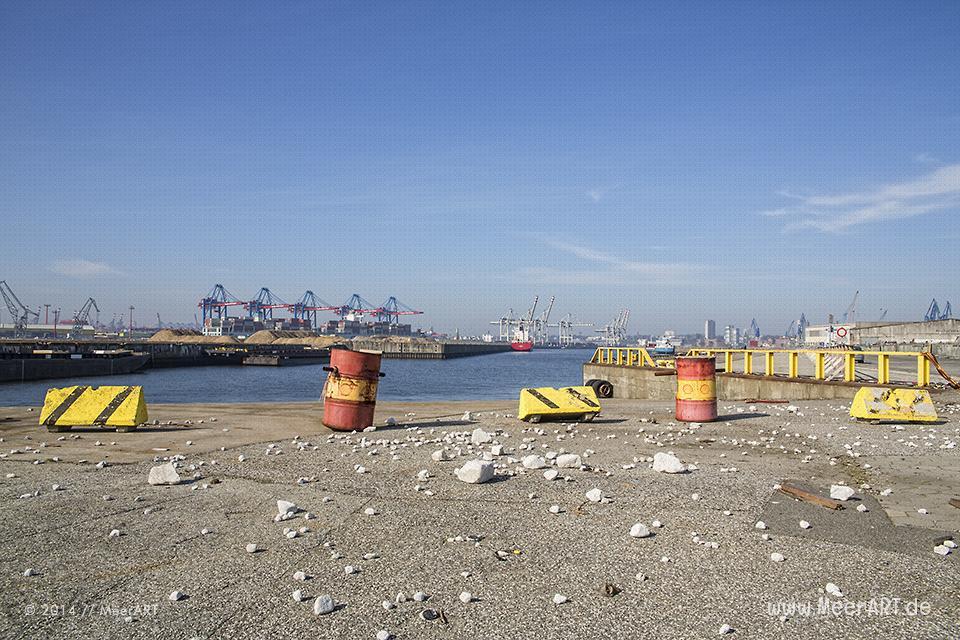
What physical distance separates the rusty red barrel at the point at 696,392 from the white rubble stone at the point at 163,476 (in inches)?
428

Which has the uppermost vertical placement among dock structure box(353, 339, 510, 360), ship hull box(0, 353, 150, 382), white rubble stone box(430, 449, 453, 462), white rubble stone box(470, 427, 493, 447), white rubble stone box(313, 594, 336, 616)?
white rubble stone box(313, 594, 336, 616)

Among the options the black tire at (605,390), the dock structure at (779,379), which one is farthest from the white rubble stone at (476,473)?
the black tire at (605,390)

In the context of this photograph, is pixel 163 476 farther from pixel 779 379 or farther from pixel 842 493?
pixel 779 379

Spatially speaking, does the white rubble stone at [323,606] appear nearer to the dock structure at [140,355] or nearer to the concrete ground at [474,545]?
the concrete ground at [474,545]

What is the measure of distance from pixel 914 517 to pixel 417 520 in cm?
508

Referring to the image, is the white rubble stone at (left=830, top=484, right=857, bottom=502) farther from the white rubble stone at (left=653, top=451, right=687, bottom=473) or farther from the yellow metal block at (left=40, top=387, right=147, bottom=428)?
the yellow metal block at (left=40, top=387, right=147, bottom=428)

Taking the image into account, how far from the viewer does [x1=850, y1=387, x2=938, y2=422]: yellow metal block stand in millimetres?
14695

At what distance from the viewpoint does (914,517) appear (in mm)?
6879

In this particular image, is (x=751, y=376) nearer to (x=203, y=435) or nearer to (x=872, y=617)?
(x=203, y=435)

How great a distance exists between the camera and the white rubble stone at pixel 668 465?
29.9 ft

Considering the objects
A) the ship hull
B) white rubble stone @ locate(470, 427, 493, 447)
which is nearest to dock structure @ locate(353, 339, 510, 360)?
the ship hull

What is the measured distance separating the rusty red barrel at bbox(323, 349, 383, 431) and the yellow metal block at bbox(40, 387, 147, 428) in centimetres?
393

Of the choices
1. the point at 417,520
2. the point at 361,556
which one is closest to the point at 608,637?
the point at 361,556

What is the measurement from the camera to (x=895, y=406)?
14.9m
